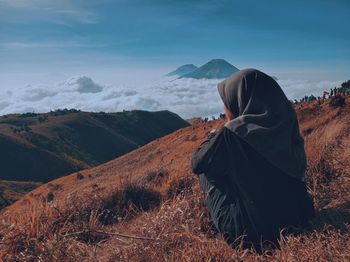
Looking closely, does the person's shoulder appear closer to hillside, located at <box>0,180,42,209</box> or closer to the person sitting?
the person sitting

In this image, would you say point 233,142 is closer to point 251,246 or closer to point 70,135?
point 251,246

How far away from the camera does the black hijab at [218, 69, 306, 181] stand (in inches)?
147

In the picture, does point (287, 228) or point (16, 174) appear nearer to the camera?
point (287, 228)

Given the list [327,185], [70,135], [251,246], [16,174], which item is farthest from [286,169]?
[70,135]

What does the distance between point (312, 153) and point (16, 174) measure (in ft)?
253

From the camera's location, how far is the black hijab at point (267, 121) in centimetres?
374

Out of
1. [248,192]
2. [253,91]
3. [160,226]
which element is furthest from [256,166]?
[160,226]

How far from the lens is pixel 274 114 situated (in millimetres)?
3822

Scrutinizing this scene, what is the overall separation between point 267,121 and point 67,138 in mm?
91740

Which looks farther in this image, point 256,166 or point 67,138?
point 67,138

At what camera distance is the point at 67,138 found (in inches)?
3642

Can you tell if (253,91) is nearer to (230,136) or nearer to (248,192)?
(230,136)

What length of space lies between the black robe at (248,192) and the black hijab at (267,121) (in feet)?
0.34

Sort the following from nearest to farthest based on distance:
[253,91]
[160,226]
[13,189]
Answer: [253,91]
[160,226]
[13,189]
